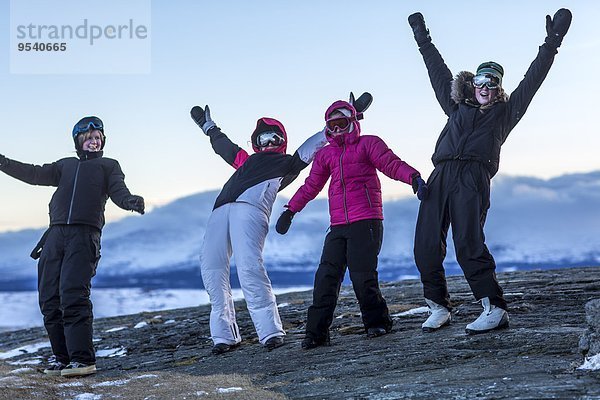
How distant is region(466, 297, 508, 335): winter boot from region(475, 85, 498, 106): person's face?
5.26ft

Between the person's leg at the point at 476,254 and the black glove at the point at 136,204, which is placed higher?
the black glove at the point at 136,204

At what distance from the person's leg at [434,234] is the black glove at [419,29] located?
1332 millimetres

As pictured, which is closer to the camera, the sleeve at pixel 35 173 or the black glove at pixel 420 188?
the black glove at pixel 420 188

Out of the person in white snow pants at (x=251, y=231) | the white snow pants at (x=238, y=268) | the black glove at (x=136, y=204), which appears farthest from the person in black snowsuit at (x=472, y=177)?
the black glove at (x=136, y=204)

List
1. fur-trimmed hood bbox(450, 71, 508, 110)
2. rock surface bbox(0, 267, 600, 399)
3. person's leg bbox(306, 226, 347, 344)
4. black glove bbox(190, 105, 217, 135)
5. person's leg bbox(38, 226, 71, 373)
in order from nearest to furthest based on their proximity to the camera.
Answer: rock surface bbox(0, 267, 600, 399)
fur-trimmed hood bbox(450, 71, 508, 110)
person's leg bbox(306, 226, 347, 344)
person's leg bbox(38, 226, 71, 373)
black glove bbox(190, 105, 217, 135)

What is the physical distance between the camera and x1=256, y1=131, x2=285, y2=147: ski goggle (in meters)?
7.82

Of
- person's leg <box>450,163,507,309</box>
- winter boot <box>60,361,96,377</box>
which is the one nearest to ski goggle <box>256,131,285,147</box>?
person's leg <box>450,163,507,309</box>

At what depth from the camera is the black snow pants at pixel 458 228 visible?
6074mm

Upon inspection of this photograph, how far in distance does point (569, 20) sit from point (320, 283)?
300 cm

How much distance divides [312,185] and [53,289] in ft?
8.80

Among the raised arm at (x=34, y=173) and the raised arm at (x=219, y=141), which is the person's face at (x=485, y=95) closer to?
the raised arm at (x=219, y=141)

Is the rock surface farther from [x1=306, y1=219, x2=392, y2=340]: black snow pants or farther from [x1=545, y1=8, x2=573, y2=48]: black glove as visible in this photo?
[x1=545, y1=8, x2=573, y2=48]: black glove

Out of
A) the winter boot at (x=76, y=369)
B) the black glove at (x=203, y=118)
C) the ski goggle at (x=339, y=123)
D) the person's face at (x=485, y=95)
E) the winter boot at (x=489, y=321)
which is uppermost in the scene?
the black glove at (x=203, y=118)

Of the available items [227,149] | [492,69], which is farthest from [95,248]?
[492,69]
